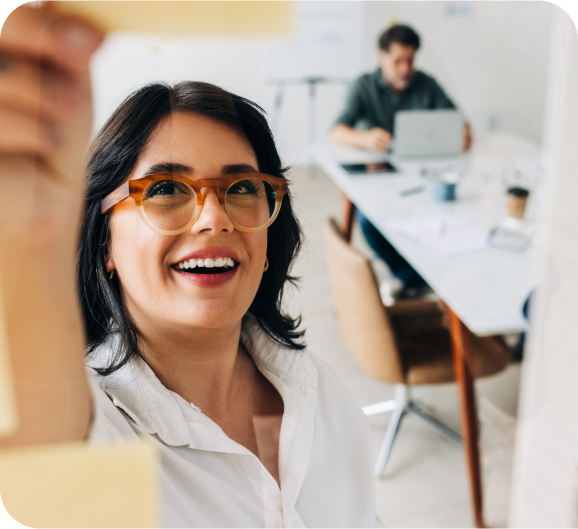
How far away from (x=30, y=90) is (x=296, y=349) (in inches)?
12.6

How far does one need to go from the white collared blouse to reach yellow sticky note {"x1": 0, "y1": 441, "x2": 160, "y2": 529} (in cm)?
1

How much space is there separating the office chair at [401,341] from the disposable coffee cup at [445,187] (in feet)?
2.34

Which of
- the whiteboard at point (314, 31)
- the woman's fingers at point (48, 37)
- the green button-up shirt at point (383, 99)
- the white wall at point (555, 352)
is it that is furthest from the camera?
the green button-up shirt at point (383, 99)

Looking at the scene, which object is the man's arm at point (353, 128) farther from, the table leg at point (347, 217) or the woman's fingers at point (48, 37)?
the woman's fingers at point (48, 37)

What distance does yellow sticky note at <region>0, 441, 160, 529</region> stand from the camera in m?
0.39

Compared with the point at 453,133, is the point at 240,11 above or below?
above

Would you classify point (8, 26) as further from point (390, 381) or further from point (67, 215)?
point (390, 381)

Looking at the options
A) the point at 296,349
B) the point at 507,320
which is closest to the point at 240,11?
the point at 296,349

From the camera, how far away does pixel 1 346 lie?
0.36m

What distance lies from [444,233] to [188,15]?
0.94 meters

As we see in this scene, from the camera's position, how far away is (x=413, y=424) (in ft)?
2.16

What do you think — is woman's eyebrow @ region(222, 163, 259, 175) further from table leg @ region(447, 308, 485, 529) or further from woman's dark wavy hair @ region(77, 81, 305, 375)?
table leg @ region(447, 308, 485, 529)

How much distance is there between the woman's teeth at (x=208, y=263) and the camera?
37 centimetres

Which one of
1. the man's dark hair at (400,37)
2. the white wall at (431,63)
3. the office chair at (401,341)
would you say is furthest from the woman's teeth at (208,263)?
the man's dark hair at (400,37)
